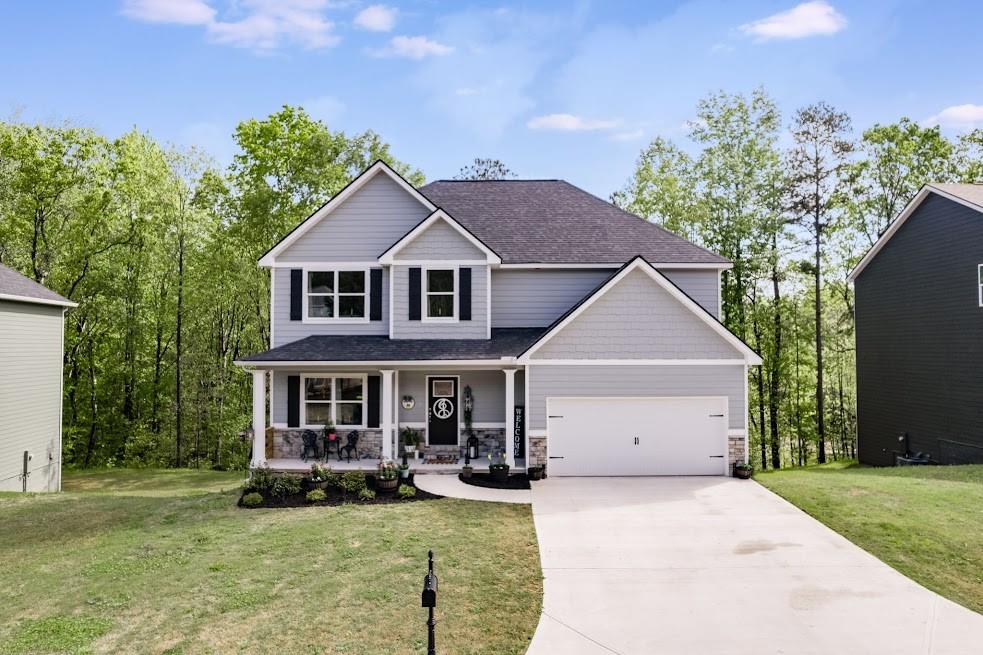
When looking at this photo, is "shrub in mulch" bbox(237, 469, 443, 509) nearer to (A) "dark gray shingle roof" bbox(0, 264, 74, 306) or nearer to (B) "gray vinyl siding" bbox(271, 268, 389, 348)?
(B) "gray vinyl siding" bbox(271, 268, 389, 348)

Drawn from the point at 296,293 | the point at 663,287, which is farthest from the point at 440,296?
the point at 663,287

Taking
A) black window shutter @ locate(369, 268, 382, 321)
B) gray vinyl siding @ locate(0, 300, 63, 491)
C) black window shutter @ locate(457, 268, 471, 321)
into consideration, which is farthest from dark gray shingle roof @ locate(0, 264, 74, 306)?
black window shutter @ locate(457, 268, 471, 321)

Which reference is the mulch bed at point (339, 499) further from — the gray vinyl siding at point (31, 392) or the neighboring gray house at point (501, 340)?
the gray vinyl siding at point (31, 392)

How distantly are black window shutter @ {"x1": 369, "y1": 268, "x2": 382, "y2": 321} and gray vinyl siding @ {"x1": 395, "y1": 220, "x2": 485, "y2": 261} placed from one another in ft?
3.30

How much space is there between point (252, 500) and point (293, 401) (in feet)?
13.0

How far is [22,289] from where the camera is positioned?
1808 centimetres

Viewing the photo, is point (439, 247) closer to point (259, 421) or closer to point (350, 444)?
point (350, 444)

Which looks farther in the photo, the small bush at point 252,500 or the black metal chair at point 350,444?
the black metal chair at point 350,444

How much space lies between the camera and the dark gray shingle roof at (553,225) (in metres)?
17.5

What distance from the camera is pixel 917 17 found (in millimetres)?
19344

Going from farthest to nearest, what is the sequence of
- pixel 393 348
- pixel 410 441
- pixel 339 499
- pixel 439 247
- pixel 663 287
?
pixel 439 247 < pixel 410 441 < pixel 393 348 < pixel 663 287 < pixel 339 499

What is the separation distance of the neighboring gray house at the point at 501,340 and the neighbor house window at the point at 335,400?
0.03 metres

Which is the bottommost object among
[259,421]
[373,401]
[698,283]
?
[259,421]

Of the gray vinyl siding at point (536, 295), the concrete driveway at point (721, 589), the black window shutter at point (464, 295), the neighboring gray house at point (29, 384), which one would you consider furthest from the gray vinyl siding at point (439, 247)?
the neighboring gray house at point (29, 384)
